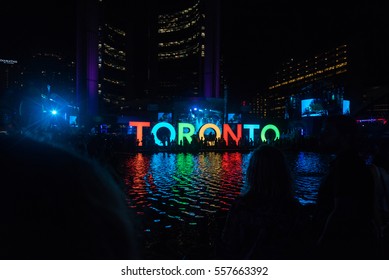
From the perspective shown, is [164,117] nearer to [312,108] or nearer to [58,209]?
[312,108]

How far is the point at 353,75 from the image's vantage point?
50969mm

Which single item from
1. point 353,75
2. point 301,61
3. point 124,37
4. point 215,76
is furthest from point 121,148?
point 301,61

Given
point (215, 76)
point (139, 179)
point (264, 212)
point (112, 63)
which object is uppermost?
point (112, 63)

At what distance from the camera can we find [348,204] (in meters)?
2.65

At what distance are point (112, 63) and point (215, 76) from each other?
6890cm

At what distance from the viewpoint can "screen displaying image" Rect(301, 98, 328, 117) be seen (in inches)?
1572

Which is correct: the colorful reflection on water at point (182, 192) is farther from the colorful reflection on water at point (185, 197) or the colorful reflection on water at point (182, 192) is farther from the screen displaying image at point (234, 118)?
the screen displaying image at point (234, 118)

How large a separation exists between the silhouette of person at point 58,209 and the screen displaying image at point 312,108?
4151cm

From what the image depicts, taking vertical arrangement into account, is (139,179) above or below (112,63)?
below

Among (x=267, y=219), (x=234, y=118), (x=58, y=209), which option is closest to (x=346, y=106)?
(x=234, y=118)

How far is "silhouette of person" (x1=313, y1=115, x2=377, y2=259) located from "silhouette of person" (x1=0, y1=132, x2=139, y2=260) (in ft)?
7.22

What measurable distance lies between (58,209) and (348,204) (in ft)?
8.16

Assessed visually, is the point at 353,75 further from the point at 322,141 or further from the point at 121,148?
the point at 322,141

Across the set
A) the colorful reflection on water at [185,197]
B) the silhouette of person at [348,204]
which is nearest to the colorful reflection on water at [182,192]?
the colorful reflection on water at [185,197]
